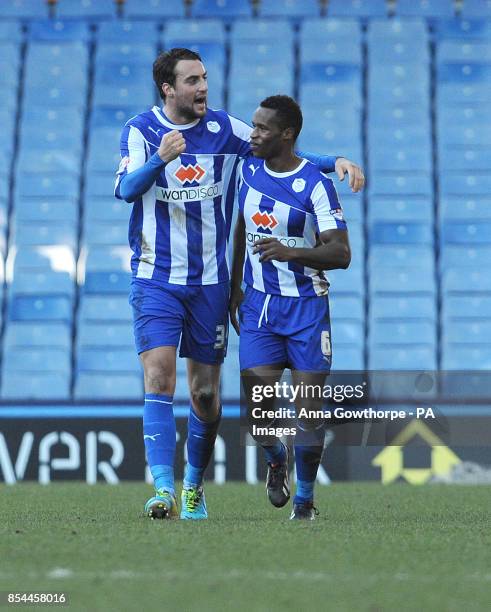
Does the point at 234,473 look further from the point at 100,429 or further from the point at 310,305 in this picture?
the point at 310,305

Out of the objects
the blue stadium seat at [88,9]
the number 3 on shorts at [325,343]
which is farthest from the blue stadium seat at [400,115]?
the number 3 on shorts at [325,343]

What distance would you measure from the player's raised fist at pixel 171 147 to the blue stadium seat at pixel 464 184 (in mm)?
6960

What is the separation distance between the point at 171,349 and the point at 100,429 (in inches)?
154

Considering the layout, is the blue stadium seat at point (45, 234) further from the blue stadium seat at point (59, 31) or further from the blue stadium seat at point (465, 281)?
the blue stadium seat at point (465, 281)

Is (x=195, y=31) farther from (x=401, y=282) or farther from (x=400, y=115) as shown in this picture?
(x=401, y=282)

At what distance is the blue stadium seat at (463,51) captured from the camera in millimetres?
12656

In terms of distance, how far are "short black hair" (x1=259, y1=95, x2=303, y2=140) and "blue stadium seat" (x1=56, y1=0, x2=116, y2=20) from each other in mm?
7947

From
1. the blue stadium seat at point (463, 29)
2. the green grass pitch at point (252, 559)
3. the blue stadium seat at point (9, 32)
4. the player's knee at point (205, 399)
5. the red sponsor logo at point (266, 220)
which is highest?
the blue stadium seat at point (463, 29)

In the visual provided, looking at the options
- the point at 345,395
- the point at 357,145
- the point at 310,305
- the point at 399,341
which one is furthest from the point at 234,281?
the point at 357,145

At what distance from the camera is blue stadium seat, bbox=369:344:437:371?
10.8m

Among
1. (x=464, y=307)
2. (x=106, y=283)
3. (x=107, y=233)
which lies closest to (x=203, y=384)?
(x=106, y=283)

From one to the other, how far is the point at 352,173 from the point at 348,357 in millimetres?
5469

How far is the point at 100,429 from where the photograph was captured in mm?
9203

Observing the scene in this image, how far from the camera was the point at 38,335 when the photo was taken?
36.1 ft
